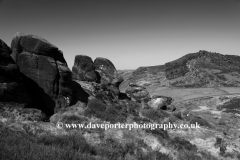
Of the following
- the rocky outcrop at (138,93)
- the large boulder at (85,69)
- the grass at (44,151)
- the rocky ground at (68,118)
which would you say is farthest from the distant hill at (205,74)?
the grass at (44,151)

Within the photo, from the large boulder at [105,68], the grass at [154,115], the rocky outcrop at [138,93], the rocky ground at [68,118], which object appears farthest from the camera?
the rocky outcrop at [138,93]

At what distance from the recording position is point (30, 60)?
611 inches

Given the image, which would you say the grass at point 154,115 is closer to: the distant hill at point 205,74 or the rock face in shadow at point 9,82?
the rock face in shadow at point 9,82

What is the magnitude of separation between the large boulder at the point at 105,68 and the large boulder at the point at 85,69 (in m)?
3.15

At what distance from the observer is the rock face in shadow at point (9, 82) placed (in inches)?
483

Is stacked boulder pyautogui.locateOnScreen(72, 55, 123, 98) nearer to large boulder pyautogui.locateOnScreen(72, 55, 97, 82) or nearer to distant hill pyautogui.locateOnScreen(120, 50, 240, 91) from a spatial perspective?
large boulder pyautogui.locateOnScreen(72, 55, 97, 82)

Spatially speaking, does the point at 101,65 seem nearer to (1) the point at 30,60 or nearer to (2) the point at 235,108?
(1) the point at 30,60

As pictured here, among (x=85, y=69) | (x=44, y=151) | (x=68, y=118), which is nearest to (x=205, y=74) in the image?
(x=85, y=69)

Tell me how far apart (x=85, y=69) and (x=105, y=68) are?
551 cm

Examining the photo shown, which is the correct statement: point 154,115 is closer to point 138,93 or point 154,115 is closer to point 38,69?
point 38,69

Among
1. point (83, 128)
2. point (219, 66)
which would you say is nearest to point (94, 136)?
point (83, 128)

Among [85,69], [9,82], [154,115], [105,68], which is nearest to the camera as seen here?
[9,82]

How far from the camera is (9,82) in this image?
41.6 feet

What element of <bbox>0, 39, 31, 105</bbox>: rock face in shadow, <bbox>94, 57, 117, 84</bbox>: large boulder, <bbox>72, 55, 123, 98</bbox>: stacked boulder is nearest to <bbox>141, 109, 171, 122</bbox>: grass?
<bbox>72, 55, 123, 98</bbox>: stacked boulder
